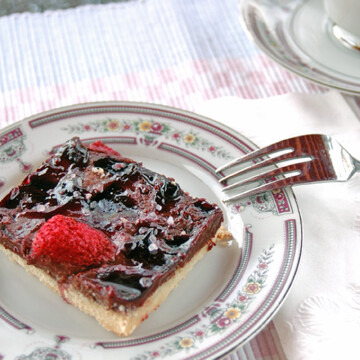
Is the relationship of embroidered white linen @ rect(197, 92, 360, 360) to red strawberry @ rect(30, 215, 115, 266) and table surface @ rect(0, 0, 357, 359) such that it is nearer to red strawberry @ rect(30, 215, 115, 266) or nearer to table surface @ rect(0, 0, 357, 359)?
table surface @ rect(0, 0, 357, 359)

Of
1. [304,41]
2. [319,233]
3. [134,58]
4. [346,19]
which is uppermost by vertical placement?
[346,19]

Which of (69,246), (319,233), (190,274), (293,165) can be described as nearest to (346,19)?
(293,165)

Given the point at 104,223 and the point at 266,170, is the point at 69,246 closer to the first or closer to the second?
the point at 104,223

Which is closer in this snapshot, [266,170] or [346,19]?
[266,170]

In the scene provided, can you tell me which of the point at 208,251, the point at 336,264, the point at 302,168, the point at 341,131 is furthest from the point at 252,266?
the point at 341,131

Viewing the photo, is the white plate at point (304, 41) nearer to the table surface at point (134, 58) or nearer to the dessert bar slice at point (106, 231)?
the table surface at point (134, 58)

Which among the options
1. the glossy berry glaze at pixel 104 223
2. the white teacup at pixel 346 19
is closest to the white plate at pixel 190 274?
the glossy berry glaze at pixel 104 223
